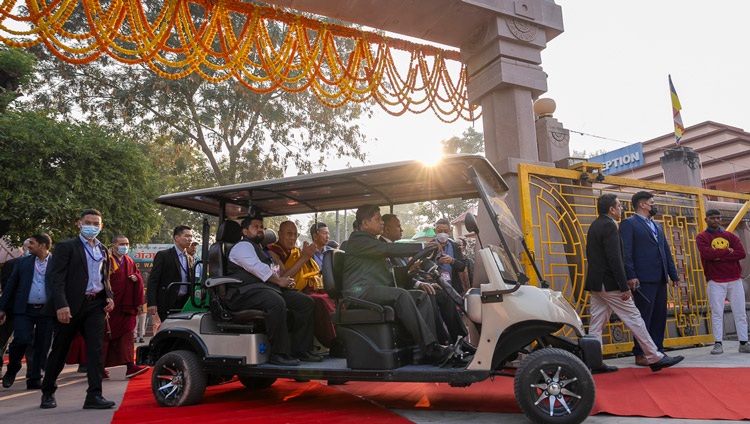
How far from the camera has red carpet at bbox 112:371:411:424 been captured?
438 centimetres

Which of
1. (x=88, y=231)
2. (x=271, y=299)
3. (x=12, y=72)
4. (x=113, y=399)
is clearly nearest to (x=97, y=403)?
(x=113, y=399)

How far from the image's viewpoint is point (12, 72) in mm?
13773

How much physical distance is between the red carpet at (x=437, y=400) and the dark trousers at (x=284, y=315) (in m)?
0.57

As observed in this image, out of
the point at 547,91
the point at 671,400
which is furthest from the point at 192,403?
the point at 547,91

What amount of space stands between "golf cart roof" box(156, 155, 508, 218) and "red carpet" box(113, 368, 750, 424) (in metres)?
2.01

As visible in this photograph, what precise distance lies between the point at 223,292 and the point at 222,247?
48 centimetres

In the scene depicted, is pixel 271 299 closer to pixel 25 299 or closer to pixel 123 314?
pixel 123 314

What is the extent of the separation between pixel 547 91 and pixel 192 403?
727 cm

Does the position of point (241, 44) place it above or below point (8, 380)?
above

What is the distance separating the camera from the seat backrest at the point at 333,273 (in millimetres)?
5023

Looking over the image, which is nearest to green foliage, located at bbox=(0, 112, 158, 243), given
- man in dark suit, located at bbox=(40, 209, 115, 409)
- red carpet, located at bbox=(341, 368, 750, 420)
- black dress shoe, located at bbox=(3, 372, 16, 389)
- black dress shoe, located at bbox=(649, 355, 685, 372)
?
black dress shoe, located at bbox=(3, 372, 16, 389)

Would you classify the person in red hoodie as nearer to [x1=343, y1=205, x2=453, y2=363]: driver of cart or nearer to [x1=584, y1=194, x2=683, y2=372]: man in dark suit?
[x1=584, y1=194, x2=683, y2=372]: man in dark suit

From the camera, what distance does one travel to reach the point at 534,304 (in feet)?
13.6

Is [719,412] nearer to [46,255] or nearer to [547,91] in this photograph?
[547,91]
